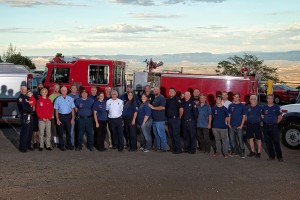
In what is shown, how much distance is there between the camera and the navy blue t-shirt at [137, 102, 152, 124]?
1303 cm

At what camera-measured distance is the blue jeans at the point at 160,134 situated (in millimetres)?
13062

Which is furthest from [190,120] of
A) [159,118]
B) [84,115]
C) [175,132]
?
[84,115]

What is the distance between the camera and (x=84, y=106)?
42.9 ft

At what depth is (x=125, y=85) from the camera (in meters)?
19.6

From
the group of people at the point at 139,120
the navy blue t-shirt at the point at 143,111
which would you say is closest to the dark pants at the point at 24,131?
the group of people at the point at 139,120

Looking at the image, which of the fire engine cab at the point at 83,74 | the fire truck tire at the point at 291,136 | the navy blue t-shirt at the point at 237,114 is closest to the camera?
the navy blue t-shirt at the point at 237,114

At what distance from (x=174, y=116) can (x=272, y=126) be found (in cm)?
253

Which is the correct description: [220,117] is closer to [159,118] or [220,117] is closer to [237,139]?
[237,139]

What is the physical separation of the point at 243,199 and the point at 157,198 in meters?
1.43

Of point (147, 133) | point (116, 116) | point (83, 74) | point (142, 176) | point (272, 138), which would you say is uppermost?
point (83, 74)

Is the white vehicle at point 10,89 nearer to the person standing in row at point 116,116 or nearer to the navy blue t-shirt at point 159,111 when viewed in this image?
the person standing in row at point 116,116

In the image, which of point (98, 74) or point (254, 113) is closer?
point (254, 113)

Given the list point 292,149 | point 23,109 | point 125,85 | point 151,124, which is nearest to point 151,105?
point 151,124

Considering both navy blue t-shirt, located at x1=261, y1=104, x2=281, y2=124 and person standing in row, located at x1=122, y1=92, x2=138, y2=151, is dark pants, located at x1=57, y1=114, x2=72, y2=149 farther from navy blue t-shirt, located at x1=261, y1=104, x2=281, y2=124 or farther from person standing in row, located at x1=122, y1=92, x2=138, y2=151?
navy blue t-shirt, located at x1=261, y1=104, x2=281, y2=124
